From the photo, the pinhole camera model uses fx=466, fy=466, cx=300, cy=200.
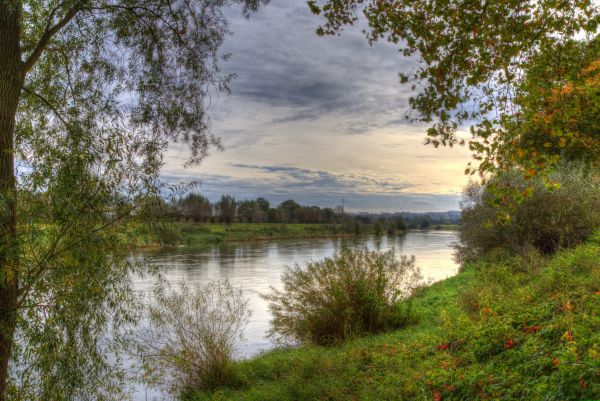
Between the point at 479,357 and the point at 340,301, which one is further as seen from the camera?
the point at 340,301

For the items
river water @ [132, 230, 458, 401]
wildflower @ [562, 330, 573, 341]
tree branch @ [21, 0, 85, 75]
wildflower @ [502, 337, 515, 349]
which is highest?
tree branch @ [21, 0, 85, 75]

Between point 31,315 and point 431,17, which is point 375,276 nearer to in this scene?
point 431,17

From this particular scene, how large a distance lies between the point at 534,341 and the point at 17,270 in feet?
21.3

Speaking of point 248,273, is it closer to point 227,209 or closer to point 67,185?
point 67,185

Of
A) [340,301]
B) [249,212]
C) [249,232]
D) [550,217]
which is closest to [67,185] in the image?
[340,301]

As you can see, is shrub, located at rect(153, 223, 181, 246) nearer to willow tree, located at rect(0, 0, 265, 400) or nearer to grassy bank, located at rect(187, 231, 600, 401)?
willow tree, located at rect(0, 0, 265, 400)

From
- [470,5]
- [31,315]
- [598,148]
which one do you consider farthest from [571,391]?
[598,148]

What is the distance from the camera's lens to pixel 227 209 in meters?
60.3

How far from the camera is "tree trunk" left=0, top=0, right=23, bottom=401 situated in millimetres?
5715

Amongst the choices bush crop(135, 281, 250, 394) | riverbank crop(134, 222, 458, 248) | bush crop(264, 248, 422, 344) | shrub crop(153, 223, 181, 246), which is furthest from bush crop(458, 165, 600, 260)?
riverbank crop(134, 222, 458, 248)

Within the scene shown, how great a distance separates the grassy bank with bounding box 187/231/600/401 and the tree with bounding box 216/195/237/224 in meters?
48.0

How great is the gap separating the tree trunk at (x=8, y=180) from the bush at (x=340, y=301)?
6261mm

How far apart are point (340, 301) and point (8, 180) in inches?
287

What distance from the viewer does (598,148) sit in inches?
402
